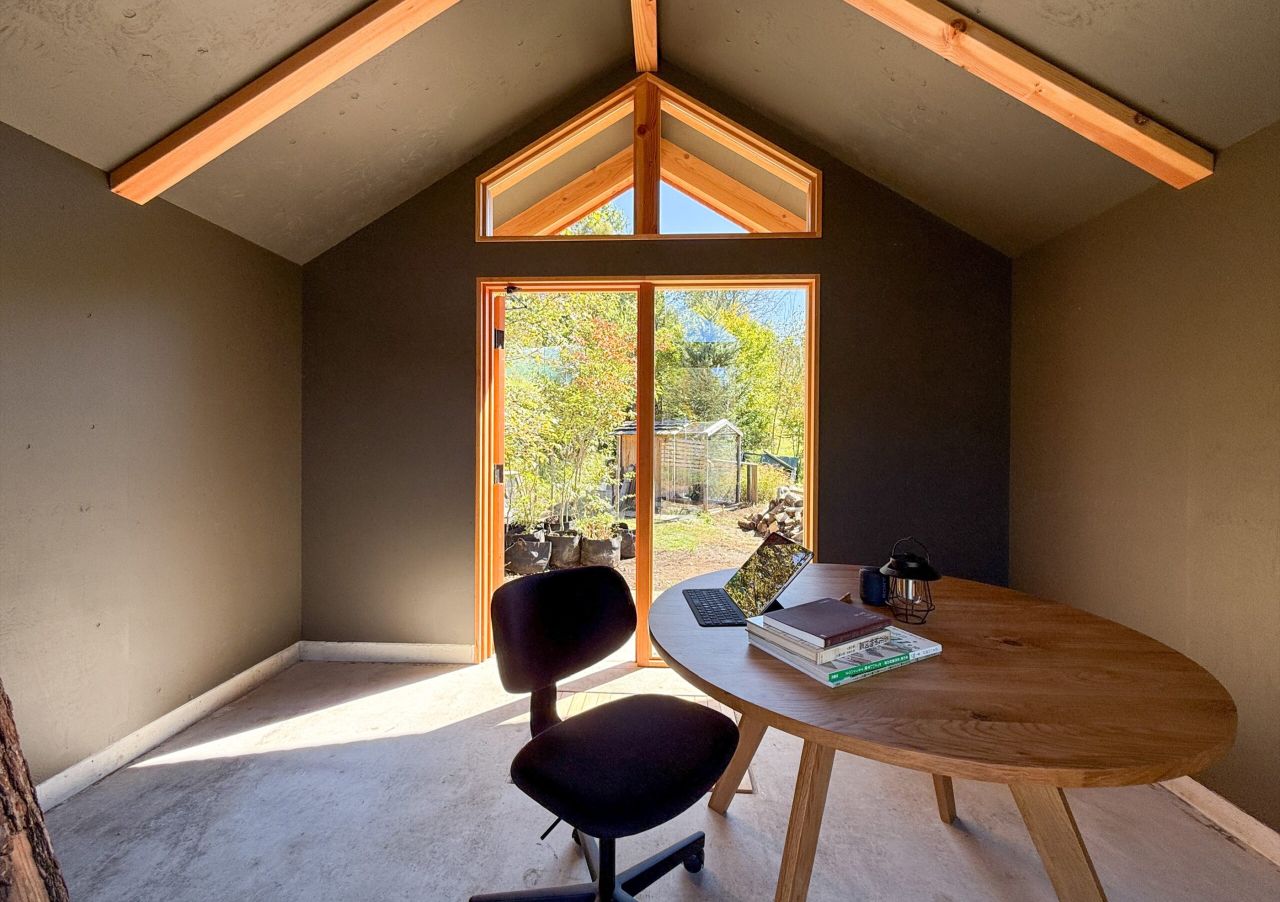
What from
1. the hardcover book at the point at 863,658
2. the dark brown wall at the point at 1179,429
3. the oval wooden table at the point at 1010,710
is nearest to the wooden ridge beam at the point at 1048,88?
the dark brown wall at the point at 1179,429

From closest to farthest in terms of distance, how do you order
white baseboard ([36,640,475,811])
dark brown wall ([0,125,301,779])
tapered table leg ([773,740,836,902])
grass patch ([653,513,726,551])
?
tapered table leg ([773,740,836,902]), dark brown wall ([0,125,301,779]), white baseboard ([36,640,475,811]), grass patch ([653,513,726,551])

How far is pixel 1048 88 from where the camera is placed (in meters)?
1.82

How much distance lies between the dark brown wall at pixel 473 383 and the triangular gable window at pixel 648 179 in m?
0.09

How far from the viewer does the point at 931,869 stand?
1648 mm

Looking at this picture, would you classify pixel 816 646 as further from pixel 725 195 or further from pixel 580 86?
pixel 580 86

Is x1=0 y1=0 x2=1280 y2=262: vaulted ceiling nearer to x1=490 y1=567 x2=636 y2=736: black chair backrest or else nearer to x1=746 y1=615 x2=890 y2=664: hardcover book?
x1=746 y1=615 x2=890 y2=664: hardcover book

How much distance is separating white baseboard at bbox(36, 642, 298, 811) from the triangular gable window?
2.68 meters

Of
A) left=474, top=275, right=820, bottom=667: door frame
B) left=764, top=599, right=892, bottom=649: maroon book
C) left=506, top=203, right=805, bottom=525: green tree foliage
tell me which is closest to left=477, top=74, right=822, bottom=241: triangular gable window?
left=506, top=203, right=805, bottom=525: green tree foliage

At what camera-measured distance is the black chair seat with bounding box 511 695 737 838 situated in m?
1.14

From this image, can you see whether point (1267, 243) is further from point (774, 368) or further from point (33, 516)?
point (33, 516)

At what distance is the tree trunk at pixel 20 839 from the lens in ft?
3.22

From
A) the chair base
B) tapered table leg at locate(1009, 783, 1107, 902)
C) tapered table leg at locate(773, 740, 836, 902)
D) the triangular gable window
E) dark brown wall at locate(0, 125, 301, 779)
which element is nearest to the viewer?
tapered table leg at locate(1009, 783, 1107, 902)

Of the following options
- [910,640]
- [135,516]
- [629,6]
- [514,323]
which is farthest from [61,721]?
[629,6]

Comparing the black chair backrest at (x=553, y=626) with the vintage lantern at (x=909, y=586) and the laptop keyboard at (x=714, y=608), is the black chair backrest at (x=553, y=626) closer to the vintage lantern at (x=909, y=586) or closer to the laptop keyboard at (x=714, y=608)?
the laptop keyboard at (x=714, y=608)
